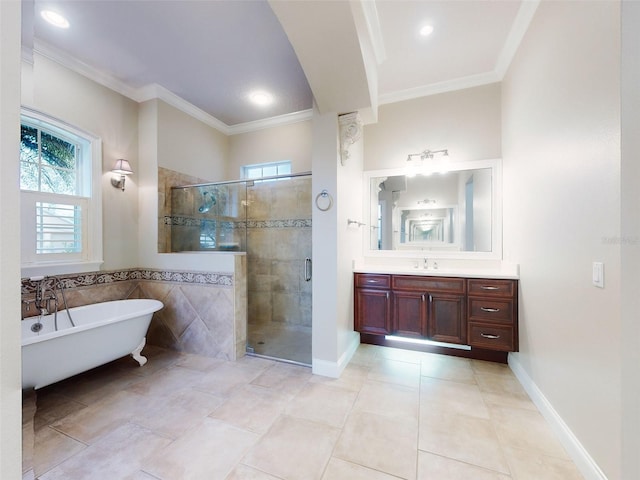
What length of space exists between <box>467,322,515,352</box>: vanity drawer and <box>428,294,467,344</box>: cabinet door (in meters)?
0.07

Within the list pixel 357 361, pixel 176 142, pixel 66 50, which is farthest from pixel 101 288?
pixel 357 361

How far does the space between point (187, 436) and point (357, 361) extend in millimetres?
1516

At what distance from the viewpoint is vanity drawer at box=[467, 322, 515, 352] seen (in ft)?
7.56

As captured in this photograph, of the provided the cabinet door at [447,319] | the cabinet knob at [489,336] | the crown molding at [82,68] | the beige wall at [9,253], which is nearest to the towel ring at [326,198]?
the cabinet door at [447,319]

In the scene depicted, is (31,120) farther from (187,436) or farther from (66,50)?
(187,436)

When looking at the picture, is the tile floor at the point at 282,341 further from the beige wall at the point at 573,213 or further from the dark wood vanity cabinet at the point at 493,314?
the beige wall at the point at 573,213

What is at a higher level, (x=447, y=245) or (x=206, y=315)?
(x=447, y=245)

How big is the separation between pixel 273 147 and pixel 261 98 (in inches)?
27.2

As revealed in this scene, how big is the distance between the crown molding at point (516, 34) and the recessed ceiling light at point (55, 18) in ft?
11.4

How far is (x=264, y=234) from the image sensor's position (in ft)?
10.3

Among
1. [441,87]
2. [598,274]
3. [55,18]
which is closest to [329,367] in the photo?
[598,274]

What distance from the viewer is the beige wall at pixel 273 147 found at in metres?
3.55

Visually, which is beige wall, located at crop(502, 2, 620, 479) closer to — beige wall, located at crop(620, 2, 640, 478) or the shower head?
beige wall, located at crop(620, 2, 640, 478)

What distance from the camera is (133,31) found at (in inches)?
85.2
